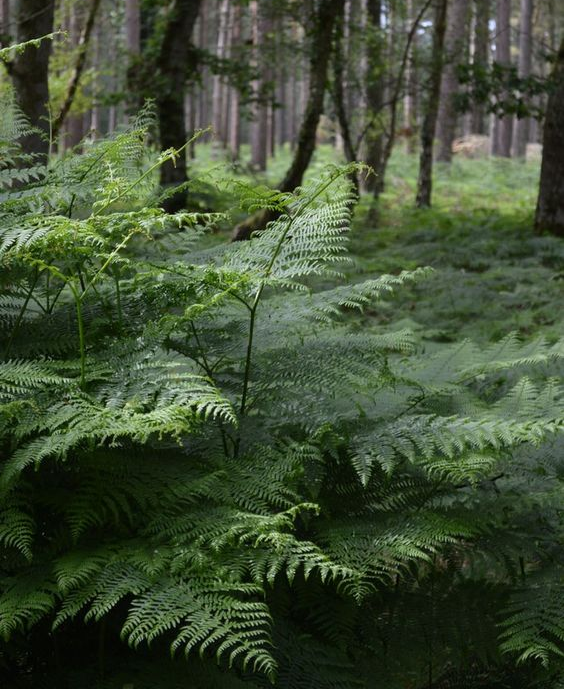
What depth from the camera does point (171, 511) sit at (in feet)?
6.57

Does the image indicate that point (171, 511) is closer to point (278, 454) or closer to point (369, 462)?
point (278, 454)

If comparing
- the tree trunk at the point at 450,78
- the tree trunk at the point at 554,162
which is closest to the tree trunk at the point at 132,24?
the tree trunk at the point at 450,78

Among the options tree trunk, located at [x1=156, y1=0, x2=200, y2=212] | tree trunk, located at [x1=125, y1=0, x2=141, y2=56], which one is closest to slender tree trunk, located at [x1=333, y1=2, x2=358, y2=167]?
tree trunk, located at [x1=156, y1=0, x2=200, y2=212]

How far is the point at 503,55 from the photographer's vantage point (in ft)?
88.8

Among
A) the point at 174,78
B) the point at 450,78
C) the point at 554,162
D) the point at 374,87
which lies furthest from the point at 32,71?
the point at 450,78

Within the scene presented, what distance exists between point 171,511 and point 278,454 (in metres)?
0.32

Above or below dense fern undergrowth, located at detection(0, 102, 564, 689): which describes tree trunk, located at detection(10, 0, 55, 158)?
above

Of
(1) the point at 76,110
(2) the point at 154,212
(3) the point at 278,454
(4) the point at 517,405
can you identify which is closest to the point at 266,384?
(3) the point at 278,454

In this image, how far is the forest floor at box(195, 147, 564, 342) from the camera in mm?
6637

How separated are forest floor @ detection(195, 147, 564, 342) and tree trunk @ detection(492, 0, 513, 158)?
12390 millimetres

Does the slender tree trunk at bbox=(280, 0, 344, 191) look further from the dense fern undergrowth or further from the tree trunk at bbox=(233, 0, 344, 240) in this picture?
the dense fern undergrowth

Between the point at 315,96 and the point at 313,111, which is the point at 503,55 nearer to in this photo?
the point at 315,96

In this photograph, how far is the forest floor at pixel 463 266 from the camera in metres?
6.64

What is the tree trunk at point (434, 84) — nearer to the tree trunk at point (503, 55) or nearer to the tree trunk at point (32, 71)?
the tree trunk at point (32, 71)
